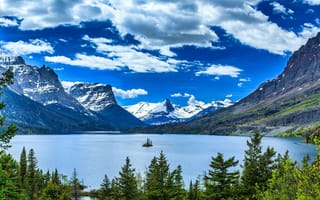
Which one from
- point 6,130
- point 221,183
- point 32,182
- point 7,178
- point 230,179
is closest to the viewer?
point 7,178

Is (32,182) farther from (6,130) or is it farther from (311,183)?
(311,183)

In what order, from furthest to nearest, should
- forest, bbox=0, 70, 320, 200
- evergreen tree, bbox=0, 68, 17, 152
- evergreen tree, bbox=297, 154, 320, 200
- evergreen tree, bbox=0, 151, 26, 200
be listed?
1. forest, bbox=0, 70, 320, 200
2. evergreen tree, bbox=297, 154, 320, 200
3. evergreen tree, bbox=0, 68, 17, 152
4. evergreen tree, bbox=0, 151, 26, 200

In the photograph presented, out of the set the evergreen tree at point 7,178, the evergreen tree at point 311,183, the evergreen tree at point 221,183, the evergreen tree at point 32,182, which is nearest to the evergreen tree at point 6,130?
the evergreen tree at point 7,178

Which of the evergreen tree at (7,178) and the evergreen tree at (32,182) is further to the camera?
the evergreen tree at (32,182)

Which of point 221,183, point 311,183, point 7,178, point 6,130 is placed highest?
point 6,130

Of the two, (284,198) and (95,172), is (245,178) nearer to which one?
(284,198)

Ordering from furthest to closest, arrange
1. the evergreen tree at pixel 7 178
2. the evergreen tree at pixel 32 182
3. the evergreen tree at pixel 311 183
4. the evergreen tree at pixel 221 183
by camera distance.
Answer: the evergreen tree at pixel 32 182 < the evergreen tree at pixel 221 183 < the evergreen tree at pixel 311 183 < the evergreen tree at pixel 7 178

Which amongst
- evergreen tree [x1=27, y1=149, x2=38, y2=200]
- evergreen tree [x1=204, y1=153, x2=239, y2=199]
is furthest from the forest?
evergreen tree [x1=27, y1=149, x2=38, y2=200]

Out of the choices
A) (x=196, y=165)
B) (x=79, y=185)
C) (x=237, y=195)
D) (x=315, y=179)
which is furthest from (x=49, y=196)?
(x=196, y=165)

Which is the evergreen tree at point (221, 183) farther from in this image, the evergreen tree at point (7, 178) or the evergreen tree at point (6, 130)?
the evergreen tree at point (6, 130)

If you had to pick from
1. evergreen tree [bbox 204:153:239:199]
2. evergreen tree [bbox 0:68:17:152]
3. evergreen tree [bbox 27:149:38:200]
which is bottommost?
evergreen tree [bbox 27:149:38:200]

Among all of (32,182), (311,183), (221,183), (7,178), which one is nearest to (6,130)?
(7,178)

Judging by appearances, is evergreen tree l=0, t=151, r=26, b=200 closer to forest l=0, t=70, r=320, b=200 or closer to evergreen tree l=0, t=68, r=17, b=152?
forest l=0, t=70, r=320, b=200

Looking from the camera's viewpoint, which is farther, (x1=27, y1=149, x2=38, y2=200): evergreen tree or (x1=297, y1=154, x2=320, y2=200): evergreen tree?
(x1=27, y1=149, x2=38, y2=200): evergreen tree
